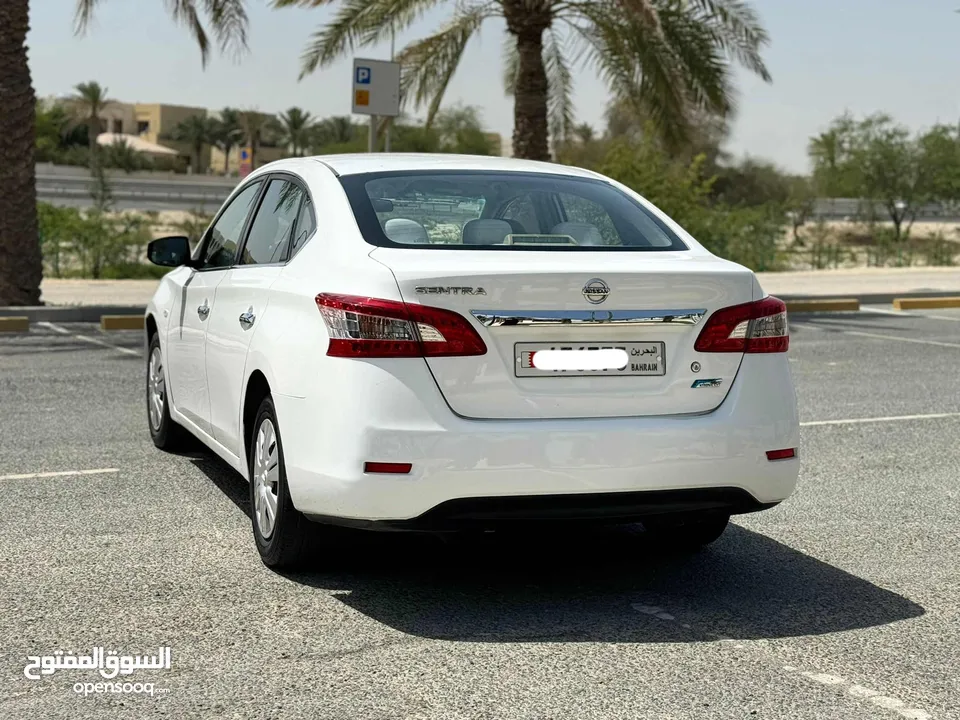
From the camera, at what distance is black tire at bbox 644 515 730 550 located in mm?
5770

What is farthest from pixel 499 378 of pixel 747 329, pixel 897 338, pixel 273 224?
pixel 897 338

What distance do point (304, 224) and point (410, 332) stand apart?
1195 mm

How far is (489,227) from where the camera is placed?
537 cm

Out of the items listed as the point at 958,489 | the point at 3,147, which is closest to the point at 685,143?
the point at 3,147

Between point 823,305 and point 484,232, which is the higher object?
point 484,232

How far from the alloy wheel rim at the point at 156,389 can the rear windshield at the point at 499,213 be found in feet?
8.59

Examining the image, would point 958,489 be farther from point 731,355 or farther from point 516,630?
point 516,630

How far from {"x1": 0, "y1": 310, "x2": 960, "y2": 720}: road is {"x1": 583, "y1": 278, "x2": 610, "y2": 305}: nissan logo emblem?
1.14 m

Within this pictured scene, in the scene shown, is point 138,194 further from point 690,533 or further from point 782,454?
point 782,454

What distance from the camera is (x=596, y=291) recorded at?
4.77 m

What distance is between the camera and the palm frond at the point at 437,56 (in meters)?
22.3

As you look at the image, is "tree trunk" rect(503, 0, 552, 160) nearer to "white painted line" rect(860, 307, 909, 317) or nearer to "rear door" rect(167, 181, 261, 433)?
"white painted line" rect(860, 307, 909, 317)

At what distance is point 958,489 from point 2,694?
203 inches

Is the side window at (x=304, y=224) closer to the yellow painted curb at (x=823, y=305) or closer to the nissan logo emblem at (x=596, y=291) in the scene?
the nissan logo emblem at (x=596, y=291)
